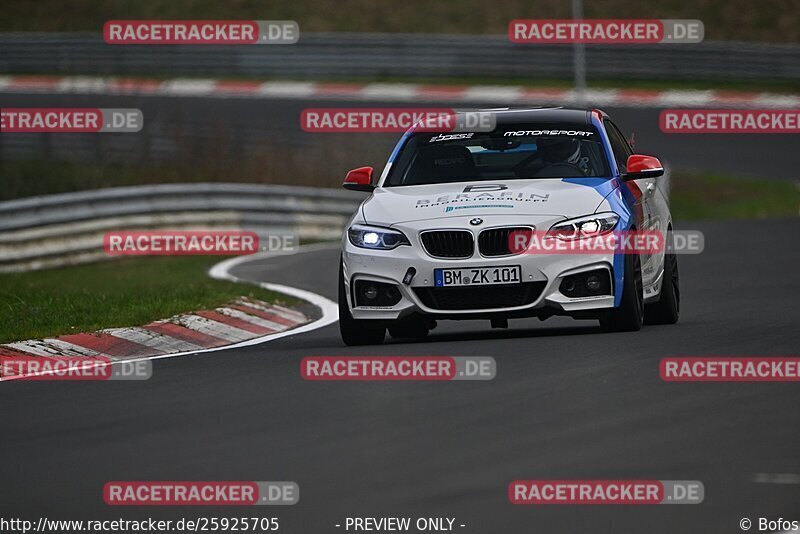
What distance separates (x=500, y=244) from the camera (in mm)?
10578

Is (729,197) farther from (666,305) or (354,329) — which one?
(354,329)

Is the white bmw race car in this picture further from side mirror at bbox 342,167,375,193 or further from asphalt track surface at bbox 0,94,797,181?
asphalt track surface at bbox 0,94,797,181

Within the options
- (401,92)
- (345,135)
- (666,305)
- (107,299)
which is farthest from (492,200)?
(401,92)

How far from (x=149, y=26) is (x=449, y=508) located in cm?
3989

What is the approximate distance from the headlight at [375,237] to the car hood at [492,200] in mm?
57

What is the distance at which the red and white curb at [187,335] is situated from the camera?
1120cm

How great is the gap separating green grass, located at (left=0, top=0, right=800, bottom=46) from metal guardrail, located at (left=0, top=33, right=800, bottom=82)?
2.53 m

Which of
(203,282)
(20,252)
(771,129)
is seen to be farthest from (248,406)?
(771,129)

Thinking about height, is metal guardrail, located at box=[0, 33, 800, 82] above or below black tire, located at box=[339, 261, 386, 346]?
above

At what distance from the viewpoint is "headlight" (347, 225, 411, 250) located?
10773 millimetres

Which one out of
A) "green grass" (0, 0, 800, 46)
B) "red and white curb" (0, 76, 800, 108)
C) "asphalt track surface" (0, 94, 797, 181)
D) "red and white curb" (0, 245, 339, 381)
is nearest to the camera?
"red and white curb" (0, 245, 339, 381)

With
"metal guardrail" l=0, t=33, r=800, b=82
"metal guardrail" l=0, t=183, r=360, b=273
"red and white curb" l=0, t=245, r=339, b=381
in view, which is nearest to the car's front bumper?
"red and white curb" l=0, t=245, r=339, b=381

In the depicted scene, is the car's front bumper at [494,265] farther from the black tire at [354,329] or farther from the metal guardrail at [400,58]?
the metal guardrail at [400,58]

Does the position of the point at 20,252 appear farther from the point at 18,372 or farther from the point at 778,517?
the point at 778,517
